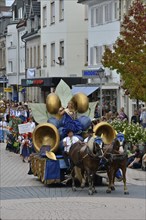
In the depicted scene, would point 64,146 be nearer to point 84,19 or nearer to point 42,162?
point 42,162

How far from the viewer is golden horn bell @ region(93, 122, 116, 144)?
63.7ft

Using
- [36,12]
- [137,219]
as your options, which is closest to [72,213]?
[137,219]

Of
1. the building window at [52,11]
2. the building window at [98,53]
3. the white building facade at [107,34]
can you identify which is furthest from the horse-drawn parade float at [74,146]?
the building window at [52,11]

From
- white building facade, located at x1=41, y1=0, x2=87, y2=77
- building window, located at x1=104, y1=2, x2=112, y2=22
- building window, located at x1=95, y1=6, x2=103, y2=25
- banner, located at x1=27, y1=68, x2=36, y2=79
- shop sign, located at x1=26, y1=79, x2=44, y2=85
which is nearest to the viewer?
building window, located at x1=104, y1=2, x2=112, y2=22

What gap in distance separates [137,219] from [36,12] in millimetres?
52018

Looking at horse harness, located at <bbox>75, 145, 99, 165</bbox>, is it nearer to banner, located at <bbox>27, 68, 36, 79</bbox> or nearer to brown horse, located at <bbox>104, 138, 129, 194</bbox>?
brown horse, located at <bbox>104, 138, 129, 194</bbox>

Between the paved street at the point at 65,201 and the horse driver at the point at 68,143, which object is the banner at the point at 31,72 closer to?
the paved street at the point at 65,201

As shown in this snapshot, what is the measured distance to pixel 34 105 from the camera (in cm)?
2038

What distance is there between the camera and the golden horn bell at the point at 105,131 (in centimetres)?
1941

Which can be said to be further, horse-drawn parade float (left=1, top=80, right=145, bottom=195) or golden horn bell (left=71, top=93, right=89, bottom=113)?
golden horn bell (left=71, top=93, right=89, bottom=113)

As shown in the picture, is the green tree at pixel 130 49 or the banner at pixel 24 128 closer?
the banner at pixel 24 128

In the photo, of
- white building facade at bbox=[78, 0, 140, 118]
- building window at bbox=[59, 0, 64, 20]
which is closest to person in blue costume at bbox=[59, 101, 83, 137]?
white building facade at bbox=[78, 0, 140, 118]

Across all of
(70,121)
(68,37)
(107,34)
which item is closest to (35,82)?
(68,37)

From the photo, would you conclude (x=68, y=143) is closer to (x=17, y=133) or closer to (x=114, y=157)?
(x=114, y=157)
